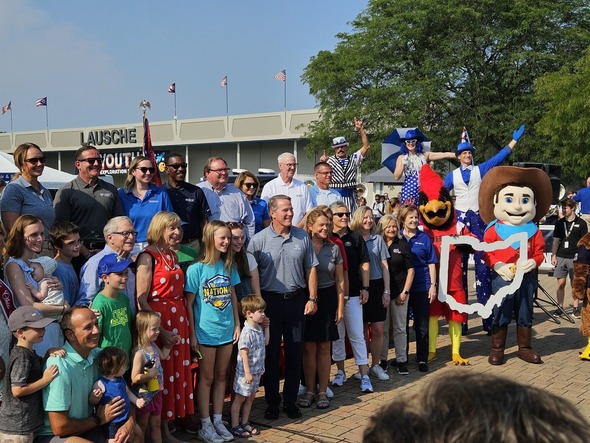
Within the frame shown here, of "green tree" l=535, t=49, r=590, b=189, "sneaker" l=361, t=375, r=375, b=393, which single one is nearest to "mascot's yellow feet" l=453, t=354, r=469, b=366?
"sneaker" l=361, t=375, r=375, b=393

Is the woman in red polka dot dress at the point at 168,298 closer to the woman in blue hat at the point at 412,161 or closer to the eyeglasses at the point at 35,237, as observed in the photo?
the eyeglasses at the point at 35,237

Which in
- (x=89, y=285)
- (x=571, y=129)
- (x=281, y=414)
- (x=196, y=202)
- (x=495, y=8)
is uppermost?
(x=495, y=8)

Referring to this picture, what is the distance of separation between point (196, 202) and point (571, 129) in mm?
19299

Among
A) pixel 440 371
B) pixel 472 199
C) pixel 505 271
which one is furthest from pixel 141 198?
pixel 472 199

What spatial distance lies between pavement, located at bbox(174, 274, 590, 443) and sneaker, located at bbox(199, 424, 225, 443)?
172 mm

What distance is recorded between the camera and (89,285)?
15.4 feet

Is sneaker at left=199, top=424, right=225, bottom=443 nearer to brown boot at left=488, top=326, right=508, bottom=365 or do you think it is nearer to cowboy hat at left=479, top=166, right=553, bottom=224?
brown boot at left=488, top=326, right=508, bottom=365

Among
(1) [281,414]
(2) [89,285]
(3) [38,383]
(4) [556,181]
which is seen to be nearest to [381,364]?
(1) [281,414]

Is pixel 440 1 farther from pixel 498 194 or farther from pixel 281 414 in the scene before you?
pixel 281 414

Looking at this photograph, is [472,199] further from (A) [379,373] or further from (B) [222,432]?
(B) [222,432]

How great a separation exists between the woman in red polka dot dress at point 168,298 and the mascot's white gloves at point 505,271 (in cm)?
424

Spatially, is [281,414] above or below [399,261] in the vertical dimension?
below

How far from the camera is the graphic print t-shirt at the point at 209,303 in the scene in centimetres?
521

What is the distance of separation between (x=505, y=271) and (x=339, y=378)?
2489mm
